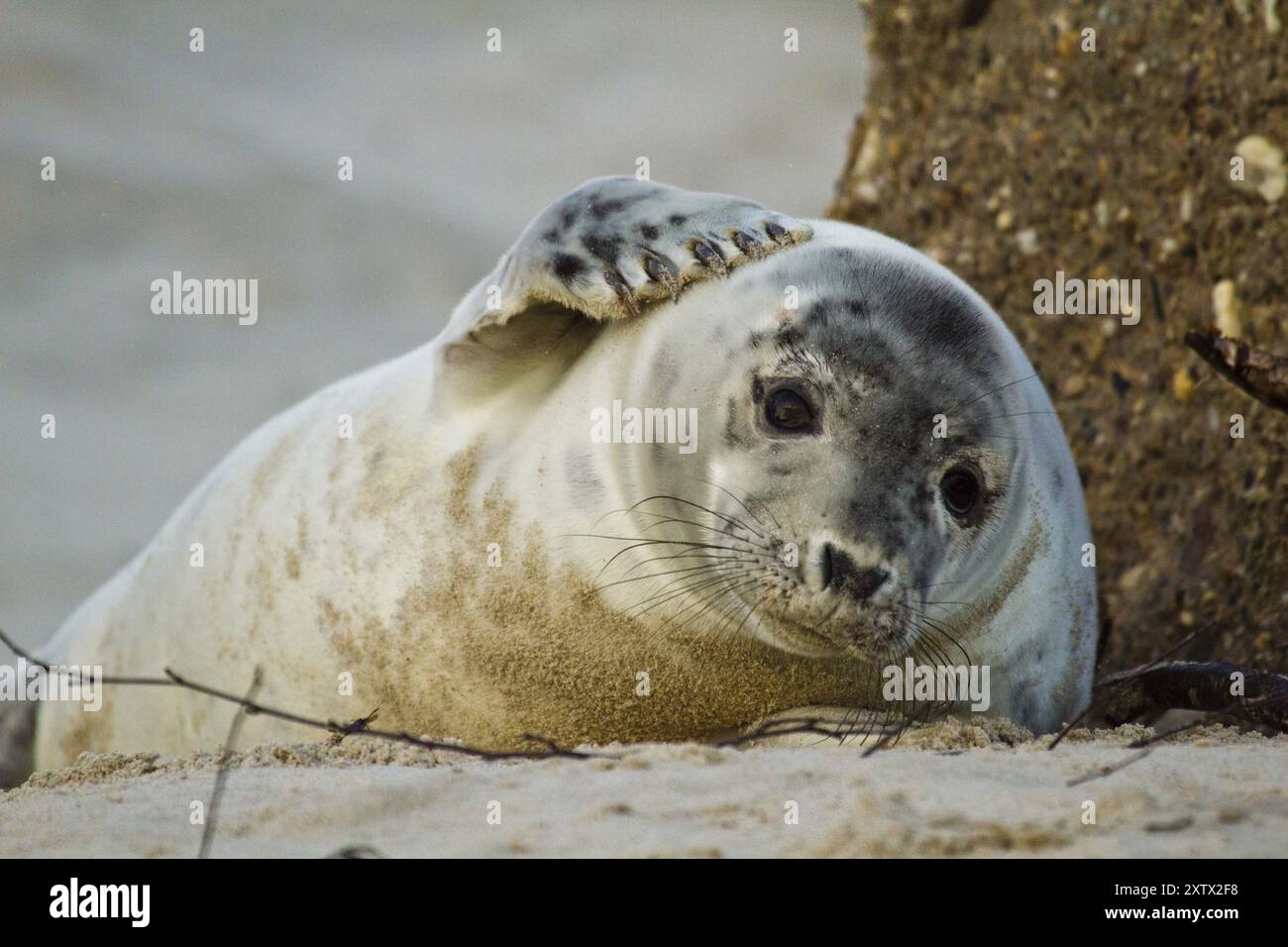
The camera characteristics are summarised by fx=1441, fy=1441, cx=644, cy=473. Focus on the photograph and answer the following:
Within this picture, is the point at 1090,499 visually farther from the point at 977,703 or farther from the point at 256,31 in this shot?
the point at 256,31

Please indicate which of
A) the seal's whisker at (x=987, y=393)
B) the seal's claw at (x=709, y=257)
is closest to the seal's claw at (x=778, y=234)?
the seal's claw at (x=709, y=257)

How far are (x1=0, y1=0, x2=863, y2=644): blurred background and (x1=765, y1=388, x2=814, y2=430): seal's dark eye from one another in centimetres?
445

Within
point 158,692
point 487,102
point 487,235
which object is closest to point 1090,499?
point 158,692

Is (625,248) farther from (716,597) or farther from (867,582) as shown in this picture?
(867,582)

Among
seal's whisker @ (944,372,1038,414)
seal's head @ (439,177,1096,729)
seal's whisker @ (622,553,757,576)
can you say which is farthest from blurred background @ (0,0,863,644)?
seal's whisker @ (944,372,1038,414)

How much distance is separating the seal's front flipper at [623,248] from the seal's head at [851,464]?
0.06 m

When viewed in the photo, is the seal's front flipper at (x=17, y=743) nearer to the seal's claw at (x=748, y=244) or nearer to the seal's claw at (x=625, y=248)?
the seal's claw at (x=625, y=248)

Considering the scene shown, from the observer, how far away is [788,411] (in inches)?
106

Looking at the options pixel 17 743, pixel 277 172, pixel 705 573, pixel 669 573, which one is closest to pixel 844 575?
pixel 705 573

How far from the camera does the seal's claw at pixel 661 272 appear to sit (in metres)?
2.86

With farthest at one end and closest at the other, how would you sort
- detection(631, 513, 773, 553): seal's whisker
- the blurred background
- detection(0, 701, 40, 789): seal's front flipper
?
1. the blurred background
2. detection(0, 701, 40, 789): seal's front flipper
3. detection(631, 513, 773, 553): seal's whisker

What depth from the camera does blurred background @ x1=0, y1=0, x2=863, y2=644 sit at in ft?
22.6

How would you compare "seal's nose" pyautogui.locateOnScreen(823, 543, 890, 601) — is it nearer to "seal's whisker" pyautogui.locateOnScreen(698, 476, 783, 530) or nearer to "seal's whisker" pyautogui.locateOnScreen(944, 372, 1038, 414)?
"seal's whisker" pyautogui.locateOnScreen(698, 476, 783, 530)

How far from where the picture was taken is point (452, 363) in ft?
10.2
